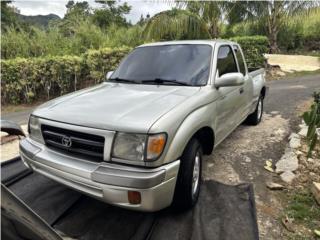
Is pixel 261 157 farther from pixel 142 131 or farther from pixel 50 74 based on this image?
pixel 50 74

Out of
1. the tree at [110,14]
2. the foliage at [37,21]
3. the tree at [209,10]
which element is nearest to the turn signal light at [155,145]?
the tree at [209,10]

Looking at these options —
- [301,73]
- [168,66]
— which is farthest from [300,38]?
[168,66]

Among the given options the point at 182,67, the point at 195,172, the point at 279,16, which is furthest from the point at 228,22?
the point at 195,172

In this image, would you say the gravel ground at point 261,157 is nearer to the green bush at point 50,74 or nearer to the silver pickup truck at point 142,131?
the silver pickup truck at point 142,131

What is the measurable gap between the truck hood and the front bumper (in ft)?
1.16

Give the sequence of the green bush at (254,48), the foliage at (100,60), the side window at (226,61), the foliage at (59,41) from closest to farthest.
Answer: the side window at (226,61) → the foliage at (100,60) → the foliage at (59,41) → the green bush at (254,48)

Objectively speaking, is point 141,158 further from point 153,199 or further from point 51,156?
point 51,156

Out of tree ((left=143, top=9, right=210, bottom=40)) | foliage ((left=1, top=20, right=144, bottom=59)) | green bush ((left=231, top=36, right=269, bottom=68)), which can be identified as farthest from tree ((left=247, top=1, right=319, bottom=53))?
foliage ((left=1, top=20, right=144, bottom=59))

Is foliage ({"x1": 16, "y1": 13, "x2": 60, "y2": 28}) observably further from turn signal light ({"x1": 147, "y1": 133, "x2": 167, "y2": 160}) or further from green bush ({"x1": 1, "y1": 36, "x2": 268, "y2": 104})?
turn signal light ({"x1": 147, "y1": 133, "x2": 167, "y2": 160})

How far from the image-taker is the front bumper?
8.65ft

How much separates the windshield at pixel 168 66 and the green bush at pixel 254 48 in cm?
982

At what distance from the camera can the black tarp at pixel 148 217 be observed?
307 centimetres

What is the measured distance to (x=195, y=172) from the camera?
3.48m

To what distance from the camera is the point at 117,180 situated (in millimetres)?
2639
